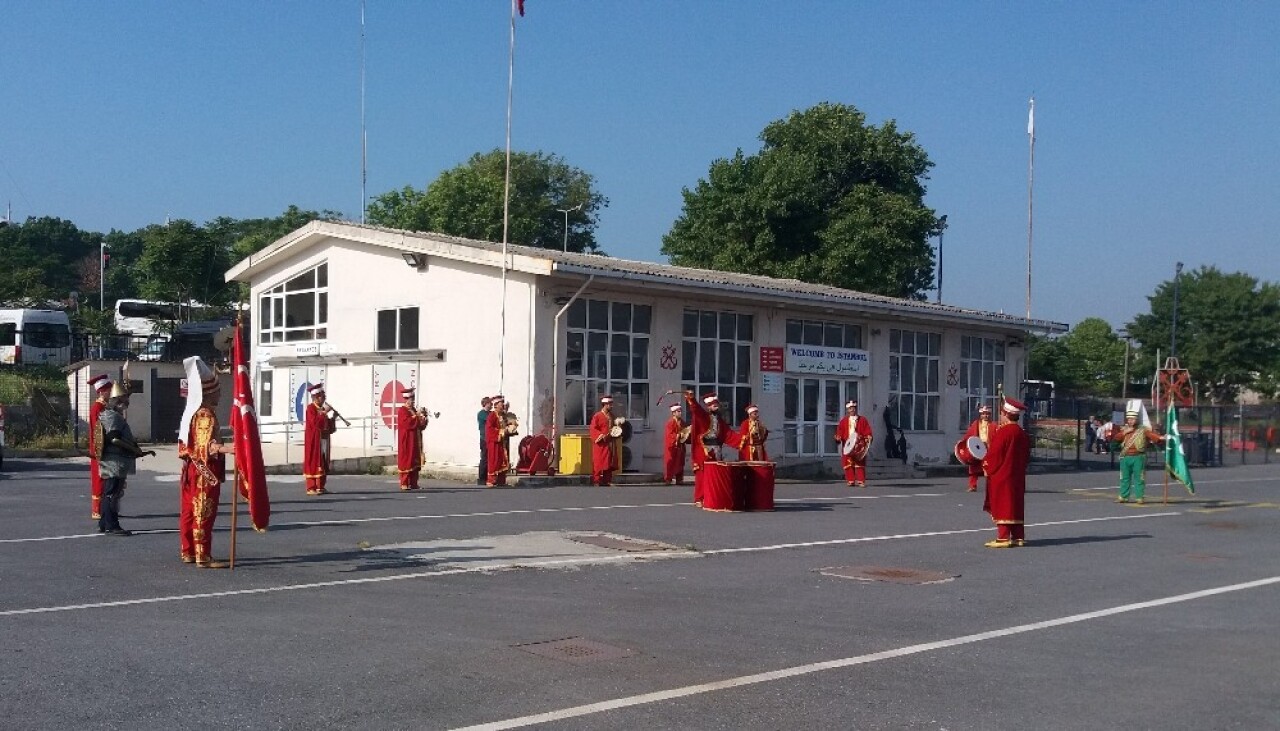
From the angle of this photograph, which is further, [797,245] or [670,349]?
[797,245]

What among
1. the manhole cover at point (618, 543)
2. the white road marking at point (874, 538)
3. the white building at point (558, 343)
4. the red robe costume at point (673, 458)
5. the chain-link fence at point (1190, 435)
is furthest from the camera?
the chain-link fence at point (1190, 435)

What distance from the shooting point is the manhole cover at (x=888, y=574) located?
12762mm

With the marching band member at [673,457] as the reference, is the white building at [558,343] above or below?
above

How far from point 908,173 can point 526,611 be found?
48063 millimetres

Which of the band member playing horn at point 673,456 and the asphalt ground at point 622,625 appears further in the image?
the band member playing horn at point 673,456

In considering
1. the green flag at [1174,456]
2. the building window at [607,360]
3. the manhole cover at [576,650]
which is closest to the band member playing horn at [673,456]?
the building window at [607,360]

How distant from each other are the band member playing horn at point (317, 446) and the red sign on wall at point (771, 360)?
39.4ft

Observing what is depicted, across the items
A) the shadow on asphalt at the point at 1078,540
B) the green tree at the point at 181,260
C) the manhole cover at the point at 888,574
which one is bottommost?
the shadow on asphalt at the point at 1078,540

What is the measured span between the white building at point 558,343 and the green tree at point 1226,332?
3965 centimetres

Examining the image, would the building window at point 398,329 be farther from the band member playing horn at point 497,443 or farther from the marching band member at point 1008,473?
the marching band member at point 1008,473

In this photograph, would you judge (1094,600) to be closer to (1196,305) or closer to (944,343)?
(944,343)

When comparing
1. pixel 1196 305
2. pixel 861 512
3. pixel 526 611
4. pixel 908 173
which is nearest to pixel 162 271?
pixel 908 173

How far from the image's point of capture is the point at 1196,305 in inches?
2805

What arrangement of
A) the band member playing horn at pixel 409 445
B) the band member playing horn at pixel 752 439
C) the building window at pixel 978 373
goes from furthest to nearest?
the building window at pixel 978 373, the band member playing horn at pixel 409 445, the band member playing horn at pixel 752 439
